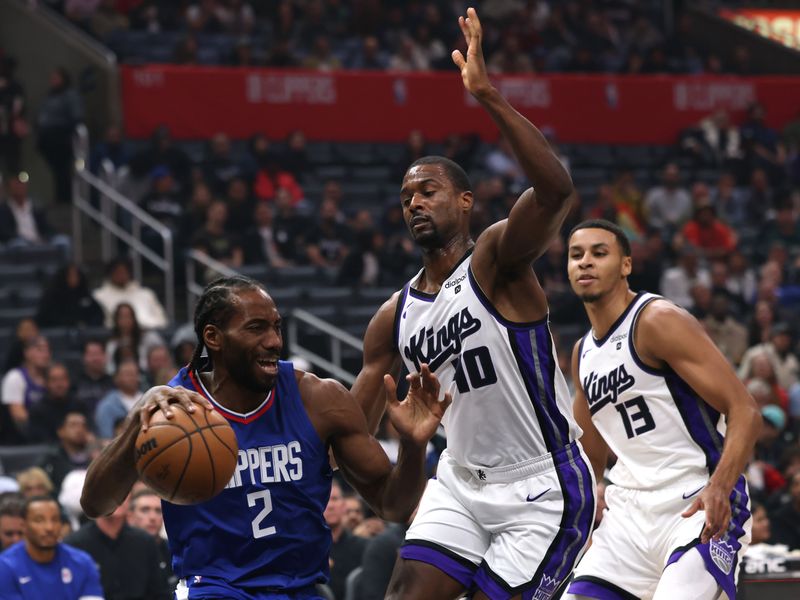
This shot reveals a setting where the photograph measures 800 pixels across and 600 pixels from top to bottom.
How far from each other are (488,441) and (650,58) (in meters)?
16.8

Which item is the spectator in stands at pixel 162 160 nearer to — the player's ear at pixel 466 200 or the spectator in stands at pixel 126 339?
the spectator in stands at pixel 126 339

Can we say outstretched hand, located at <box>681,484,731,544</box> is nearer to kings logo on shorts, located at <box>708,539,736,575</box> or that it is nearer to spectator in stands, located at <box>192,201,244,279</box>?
kings logo on shorts, located at <box>708,539,736,575</box>

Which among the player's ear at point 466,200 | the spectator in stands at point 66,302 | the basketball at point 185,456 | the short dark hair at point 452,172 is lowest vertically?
the spectator in stands at point 66,302

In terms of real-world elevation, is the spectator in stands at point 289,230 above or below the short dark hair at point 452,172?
below

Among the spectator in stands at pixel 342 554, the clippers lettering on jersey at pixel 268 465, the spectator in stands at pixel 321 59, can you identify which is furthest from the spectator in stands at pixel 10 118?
the clippers lettering on jersey at pixel 268 465

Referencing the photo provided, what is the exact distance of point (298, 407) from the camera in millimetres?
4859

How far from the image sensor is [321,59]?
62.2ft

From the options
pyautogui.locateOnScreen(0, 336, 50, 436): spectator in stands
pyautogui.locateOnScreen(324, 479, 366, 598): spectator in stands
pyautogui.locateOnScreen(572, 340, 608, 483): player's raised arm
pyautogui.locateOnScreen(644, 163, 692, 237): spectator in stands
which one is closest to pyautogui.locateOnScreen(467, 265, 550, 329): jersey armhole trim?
pyautogui.locateOnScreen(572, 340, 608, 483): player's raised arm

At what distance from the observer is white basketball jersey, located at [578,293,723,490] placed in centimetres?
615

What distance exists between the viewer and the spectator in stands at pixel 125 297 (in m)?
13.5

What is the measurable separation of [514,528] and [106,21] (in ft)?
45.8

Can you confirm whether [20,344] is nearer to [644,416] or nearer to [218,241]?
[218,241]

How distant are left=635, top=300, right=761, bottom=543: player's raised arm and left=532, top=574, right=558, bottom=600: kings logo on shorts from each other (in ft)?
2.00

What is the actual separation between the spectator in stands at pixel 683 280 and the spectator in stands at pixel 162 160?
5.41 metres
